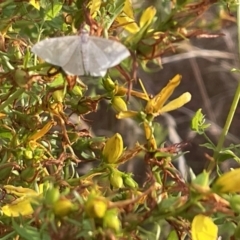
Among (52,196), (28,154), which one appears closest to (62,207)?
(52,196)

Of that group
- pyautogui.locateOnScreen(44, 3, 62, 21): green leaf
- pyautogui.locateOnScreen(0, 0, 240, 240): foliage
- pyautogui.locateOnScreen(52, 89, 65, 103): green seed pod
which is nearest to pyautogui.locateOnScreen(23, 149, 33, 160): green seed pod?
pyautogui.locateOnScreen(0, 0, 240, 240): foliage

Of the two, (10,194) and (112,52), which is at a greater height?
(112,52)

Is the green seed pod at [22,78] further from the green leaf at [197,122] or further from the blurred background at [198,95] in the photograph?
the blurred background at [198,95]

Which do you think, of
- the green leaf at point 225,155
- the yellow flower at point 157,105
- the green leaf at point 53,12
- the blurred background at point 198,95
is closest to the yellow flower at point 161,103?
the yellow flower at point 157,105

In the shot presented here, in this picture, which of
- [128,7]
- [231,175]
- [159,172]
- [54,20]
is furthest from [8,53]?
[231,175]

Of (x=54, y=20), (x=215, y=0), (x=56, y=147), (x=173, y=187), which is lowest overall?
(x=56, y=147)

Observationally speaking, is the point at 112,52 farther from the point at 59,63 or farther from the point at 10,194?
the point at 10,194

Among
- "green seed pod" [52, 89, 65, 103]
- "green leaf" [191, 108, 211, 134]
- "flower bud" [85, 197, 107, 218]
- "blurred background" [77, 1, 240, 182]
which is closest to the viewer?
"flower bud" [85, 197, 107, 218]

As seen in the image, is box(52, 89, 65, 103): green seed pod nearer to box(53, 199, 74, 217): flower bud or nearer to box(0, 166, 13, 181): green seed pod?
box(0, 166, 13, 181): green seed pod
